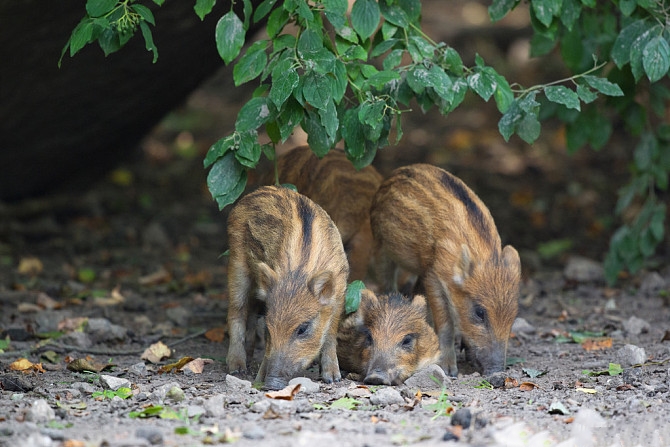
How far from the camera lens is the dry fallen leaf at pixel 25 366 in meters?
5.24

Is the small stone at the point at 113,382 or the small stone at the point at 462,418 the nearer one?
the small stone at the point at 462,418

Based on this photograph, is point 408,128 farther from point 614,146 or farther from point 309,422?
point 309,422

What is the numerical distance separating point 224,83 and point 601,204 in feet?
21.6

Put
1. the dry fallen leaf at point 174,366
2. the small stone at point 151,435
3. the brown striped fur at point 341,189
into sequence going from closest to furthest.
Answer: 1. the small stone at point 151,435
2. the dry fallen leaf at point 174,366
3. the brown striped fur at point 341,189

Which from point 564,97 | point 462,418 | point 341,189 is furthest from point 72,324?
point 564,97

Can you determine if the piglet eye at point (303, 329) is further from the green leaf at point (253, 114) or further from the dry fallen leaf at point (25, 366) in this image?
the dry fallen leaf at point (25, 366)

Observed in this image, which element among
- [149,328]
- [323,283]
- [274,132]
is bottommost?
[149,328]

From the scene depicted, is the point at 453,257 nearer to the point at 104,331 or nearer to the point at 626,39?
the point at 626,39

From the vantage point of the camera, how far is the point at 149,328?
6.50 metres

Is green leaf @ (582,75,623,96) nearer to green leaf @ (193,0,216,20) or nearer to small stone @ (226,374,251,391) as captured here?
green leaf @ (193,0,216,20)

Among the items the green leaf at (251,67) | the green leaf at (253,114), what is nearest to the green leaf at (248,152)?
the green leaf at (253,114)

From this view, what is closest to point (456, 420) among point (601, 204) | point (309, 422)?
point (309, 422)

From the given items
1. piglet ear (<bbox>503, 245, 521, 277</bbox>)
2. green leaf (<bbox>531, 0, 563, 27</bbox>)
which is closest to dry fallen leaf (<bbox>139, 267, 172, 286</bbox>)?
piglet ear (<bbox>503, 245, 521, 277</bbox>)

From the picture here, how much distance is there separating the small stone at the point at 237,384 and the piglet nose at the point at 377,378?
0.70m
